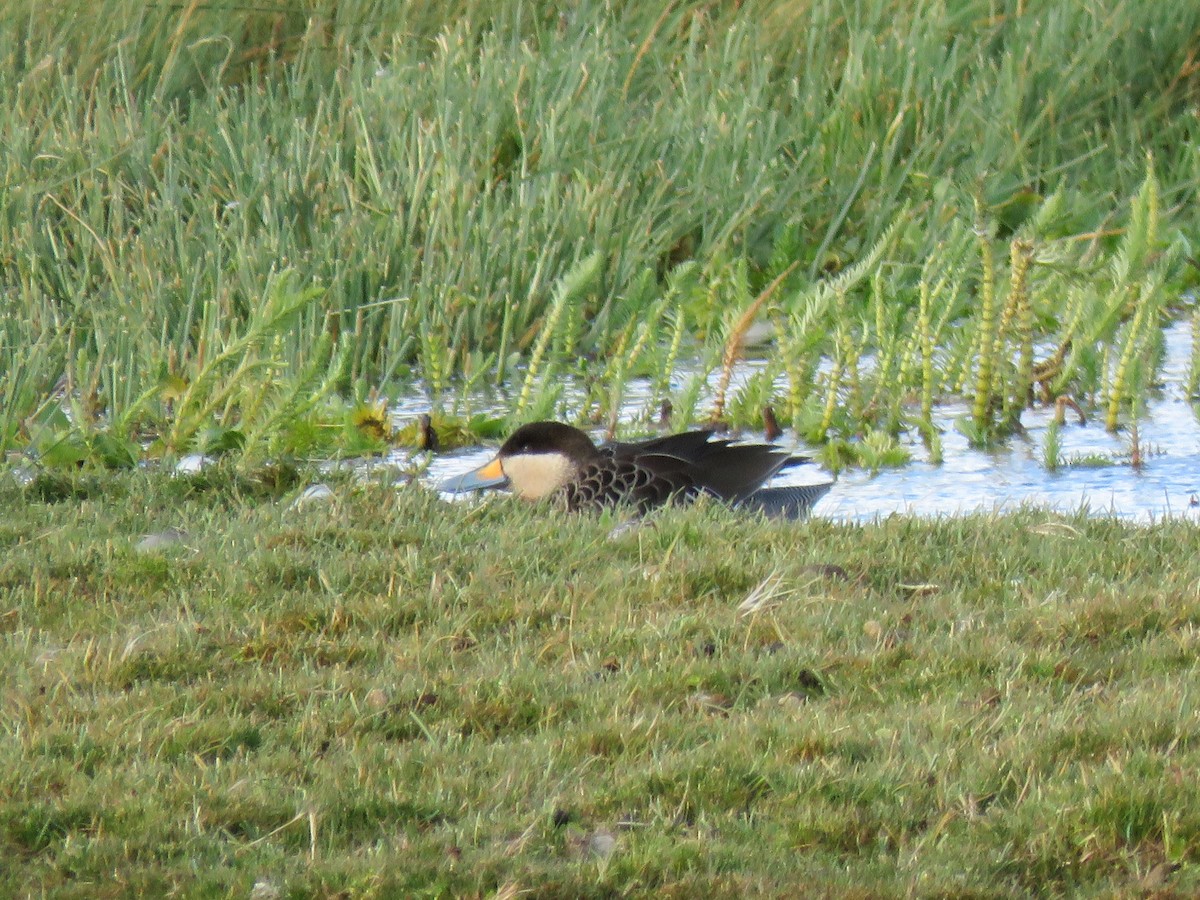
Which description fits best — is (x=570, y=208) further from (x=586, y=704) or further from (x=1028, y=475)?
(x=586, y=704)

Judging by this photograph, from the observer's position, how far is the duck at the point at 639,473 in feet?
18.0

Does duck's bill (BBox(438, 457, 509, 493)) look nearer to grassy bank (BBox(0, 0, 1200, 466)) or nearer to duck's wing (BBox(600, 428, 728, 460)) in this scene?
duck's wing (BBox(600, 428, 728, 460))

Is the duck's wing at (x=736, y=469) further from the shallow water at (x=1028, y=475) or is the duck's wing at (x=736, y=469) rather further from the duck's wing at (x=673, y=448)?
the shallow water at (x=1028, y=475)

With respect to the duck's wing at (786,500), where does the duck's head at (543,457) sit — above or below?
above

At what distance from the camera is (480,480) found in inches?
225

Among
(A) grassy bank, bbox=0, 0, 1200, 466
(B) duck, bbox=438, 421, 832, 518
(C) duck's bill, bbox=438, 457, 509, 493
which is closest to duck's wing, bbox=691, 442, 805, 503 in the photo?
(B) duck, bbox=438, 421, 832, 518

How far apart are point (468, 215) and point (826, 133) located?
2.55 metres

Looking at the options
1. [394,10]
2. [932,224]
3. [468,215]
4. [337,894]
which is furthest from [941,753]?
[394,10]

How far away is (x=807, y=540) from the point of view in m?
4.96

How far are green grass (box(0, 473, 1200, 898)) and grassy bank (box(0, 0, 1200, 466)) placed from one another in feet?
4.60

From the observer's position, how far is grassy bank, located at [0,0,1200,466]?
6.64 metres

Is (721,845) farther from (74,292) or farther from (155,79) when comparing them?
(155,79)

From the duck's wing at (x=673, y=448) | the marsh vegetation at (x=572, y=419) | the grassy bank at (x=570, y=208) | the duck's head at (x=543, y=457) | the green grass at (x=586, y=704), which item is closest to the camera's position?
the green grass at (x=586, y=704)

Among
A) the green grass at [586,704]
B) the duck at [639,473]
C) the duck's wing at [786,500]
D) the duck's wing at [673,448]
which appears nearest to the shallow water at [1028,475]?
the duck's wing at [786,500]
